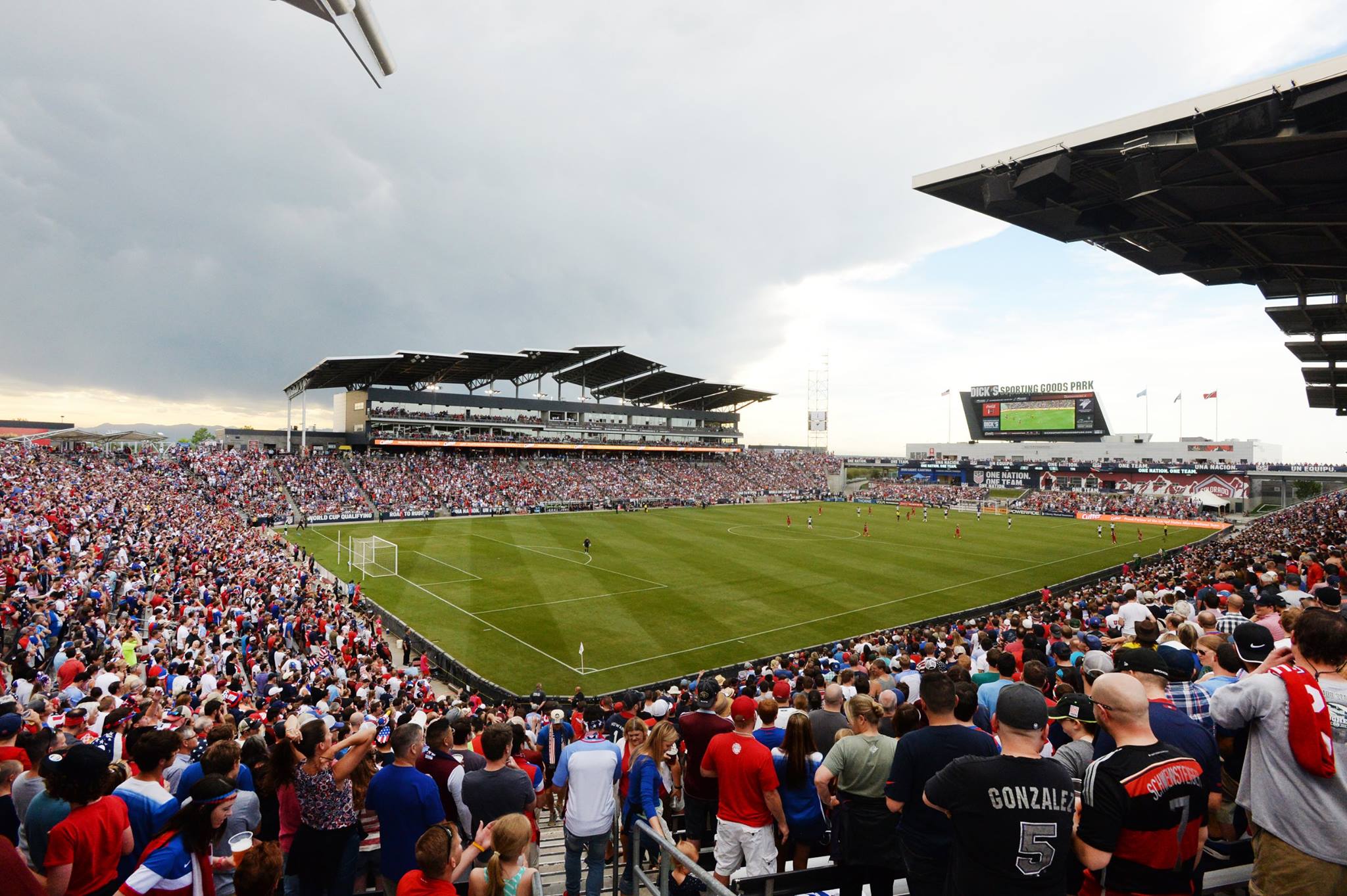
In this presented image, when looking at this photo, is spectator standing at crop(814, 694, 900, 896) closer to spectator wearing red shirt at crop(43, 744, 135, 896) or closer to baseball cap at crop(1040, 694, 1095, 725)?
baseball cap at crop(1040, 694, 1095, 725)

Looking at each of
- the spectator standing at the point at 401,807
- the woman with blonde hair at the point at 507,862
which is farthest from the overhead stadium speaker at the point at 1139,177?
the spectator standing at the point at 401,807

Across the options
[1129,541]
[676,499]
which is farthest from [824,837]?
[676,499]

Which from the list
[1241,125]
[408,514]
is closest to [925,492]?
[408,514]

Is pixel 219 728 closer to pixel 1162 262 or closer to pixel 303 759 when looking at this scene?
pixel 303 759

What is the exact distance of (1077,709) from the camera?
3936 millimetres

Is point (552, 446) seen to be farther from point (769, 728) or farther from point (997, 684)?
point (769, 728)

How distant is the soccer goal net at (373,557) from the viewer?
31.0 meters

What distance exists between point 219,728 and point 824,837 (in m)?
5.57

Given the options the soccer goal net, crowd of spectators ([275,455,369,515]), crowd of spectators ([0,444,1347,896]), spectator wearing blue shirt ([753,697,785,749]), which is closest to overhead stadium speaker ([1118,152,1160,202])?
crowd of spectators ([0,444,1347,896])

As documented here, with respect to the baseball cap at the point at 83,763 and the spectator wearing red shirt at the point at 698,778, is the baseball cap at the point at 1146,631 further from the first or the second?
the baseball cap at the point at 83,763

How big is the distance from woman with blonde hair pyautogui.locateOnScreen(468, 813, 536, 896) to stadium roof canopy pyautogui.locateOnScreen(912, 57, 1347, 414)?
40.6ft

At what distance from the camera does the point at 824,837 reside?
480cm

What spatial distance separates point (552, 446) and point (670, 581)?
4997 centimetres

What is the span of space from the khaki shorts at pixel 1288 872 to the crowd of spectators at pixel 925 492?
7293 cm
